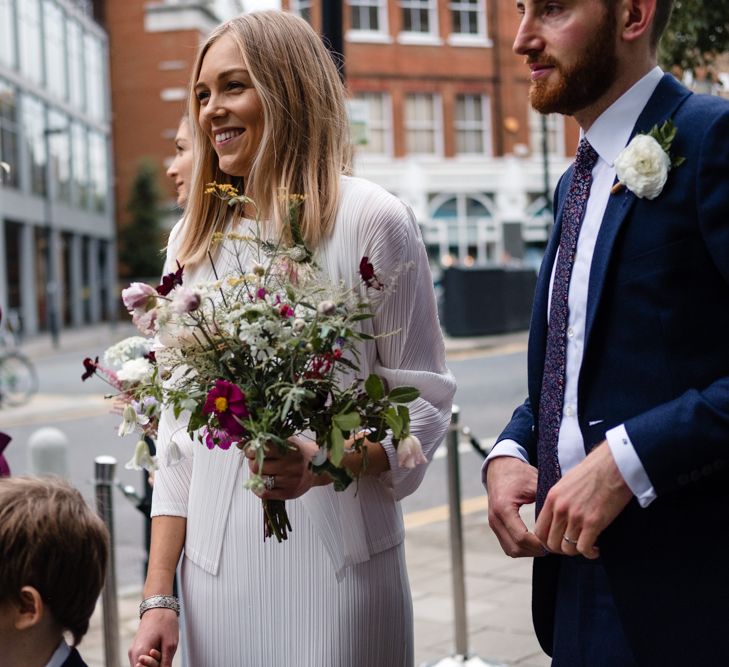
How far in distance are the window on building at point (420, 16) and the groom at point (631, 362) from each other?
35075 millimetres

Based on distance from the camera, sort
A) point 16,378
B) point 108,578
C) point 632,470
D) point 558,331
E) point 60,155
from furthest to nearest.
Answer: point 60,155
point 16,378
point 108,578
point 558,331
point 632,470

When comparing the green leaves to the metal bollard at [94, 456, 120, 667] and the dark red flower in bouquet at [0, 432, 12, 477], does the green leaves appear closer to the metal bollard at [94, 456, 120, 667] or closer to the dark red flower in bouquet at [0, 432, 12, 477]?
the dark red flower in bouquet at [0, 432, 12, 477]

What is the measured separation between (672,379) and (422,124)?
114ft

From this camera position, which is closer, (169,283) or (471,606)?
(169,283)

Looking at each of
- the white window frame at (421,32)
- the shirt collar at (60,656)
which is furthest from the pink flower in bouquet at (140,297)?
the white window frame at (421,32)

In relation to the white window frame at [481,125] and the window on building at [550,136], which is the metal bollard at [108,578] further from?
the white window frame at [481,125]

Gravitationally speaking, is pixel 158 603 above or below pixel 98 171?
below

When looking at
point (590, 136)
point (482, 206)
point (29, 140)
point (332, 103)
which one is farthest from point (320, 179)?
point (29, 140)

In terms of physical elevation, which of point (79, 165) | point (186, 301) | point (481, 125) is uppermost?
point (481, 125)

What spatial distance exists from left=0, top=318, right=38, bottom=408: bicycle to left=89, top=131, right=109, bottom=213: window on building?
30670 mm

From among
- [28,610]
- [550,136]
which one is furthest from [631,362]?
[550,136]

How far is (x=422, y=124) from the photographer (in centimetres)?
3581

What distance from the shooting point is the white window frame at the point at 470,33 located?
3622cm

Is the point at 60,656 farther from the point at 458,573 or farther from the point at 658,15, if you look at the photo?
the point at 458,573
